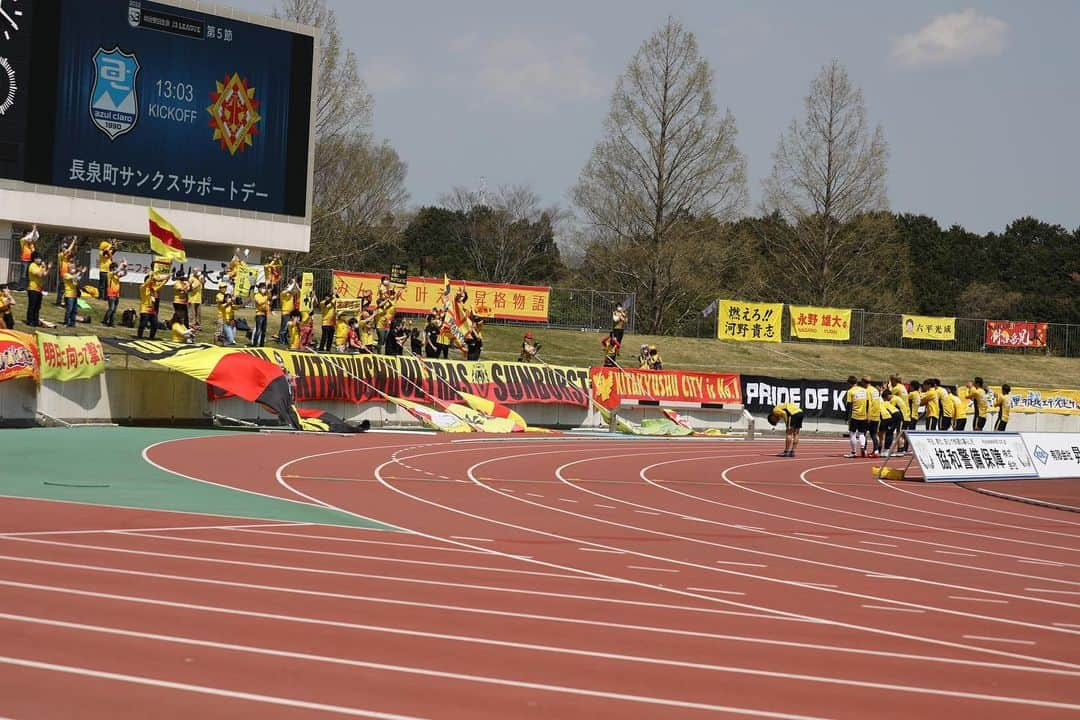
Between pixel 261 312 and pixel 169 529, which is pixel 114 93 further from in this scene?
pixel 169 529

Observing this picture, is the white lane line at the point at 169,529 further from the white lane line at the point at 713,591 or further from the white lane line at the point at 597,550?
the white lane line at the point at 713,591

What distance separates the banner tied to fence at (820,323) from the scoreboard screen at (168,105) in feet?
84.5

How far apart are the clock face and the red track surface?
1903cm

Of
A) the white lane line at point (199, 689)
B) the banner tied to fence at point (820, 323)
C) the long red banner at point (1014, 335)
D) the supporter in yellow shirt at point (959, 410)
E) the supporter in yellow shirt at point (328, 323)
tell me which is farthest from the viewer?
the long red banner at point (1014, 335)

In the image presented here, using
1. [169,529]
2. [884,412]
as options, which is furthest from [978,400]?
[169,529]

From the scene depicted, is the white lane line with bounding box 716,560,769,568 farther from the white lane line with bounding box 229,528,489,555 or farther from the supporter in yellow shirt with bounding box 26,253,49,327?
the supporter in yellow shirt with bounding box 26,253,49,327

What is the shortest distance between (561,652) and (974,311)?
79.2 meters

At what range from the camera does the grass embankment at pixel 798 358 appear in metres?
47.2

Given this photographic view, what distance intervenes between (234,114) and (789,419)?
691 inches

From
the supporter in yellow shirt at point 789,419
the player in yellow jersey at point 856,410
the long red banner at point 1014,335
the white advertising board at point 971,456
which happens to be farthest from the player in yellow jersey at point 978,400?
the long red banner at point 1014,335

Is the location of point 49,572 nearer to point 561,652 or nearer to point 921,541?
point 561,652

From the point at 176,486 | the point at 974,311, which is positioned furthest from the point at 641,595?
the point at 974,311

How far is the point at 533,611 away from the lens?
8.99m

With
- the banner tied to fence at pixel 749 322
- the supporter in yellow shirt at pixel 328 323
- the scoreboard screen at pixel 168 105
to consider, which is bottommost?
the supporter in yellow shirt at pixel 328 323
